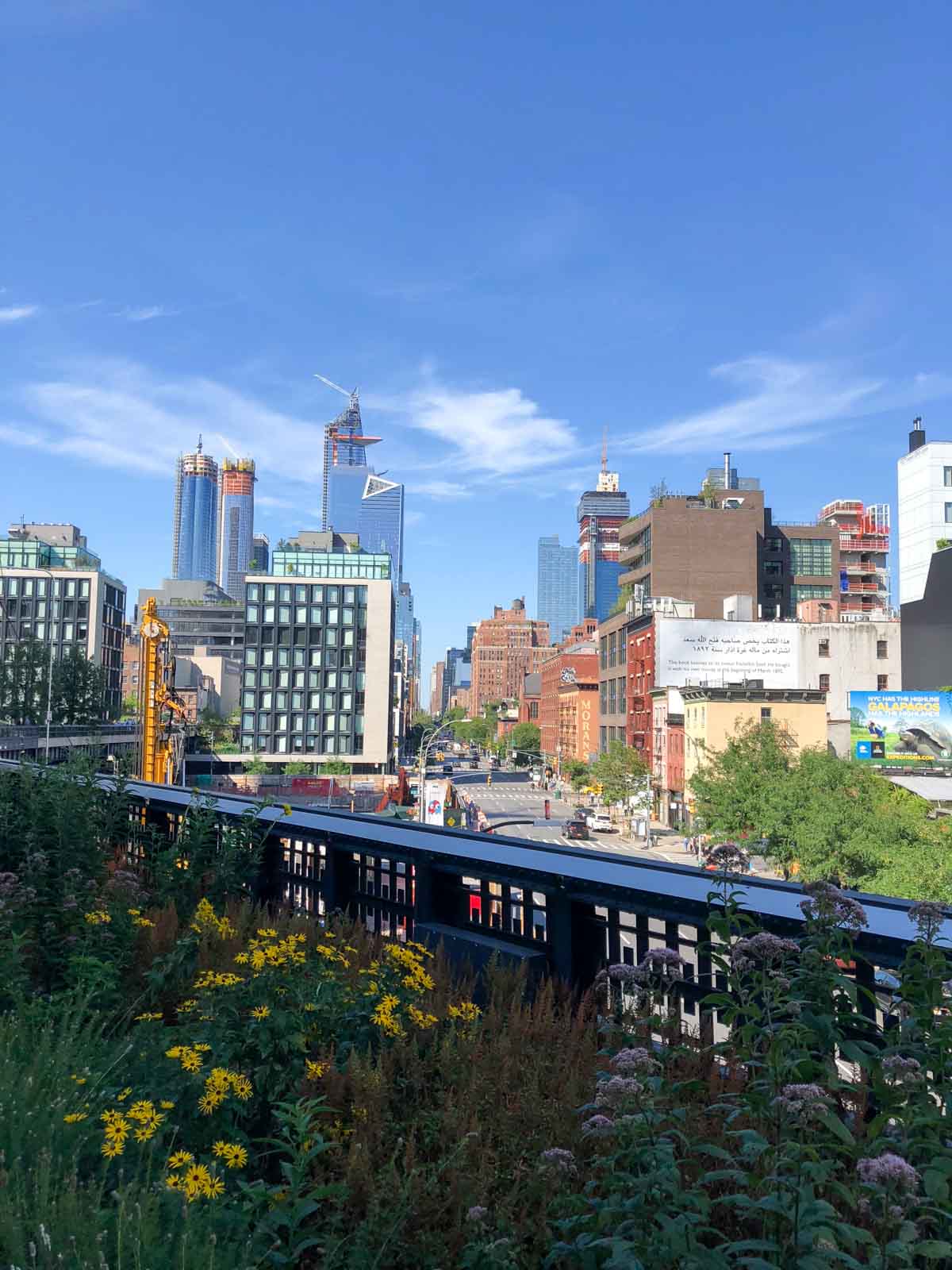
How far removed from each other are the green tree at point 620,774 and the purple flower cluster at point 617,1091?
77951 millimetres

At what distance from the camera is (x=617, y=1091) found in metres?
3.10

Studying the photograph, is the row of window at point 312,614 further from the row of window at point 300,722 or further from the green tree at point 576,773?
the green tree at point 576,773

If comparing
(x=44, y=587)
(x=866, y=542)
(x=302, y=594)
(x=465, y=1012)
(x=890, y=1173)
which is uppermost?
(x=866, y=542)

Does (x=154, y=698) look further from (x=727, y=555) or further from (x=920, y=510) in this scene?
(x=920, y=510)

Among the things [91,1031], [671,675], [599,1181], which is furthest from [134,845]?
→ [671,675]

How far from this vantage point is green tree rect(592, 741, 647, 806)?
261ft

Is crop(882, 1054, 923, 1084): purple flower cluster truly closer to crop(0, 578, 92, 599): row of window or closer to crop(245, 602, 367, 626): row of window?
crop(245, 602, 367, 626): row of window

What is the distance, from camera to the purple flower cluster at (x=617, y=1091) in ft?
10.1

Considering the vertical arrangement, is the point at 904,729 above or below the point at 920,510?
below

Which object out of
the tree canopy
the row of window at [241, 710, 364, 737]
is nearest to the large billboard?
the tree canopy

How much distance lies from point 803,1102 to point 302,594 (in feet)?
376

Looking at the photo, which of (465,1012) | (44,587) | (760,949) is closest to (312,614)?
(44,587)

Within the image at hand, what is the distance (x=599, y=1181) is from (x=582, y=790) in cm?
10523

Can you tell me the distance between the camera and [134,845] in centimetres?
1003
